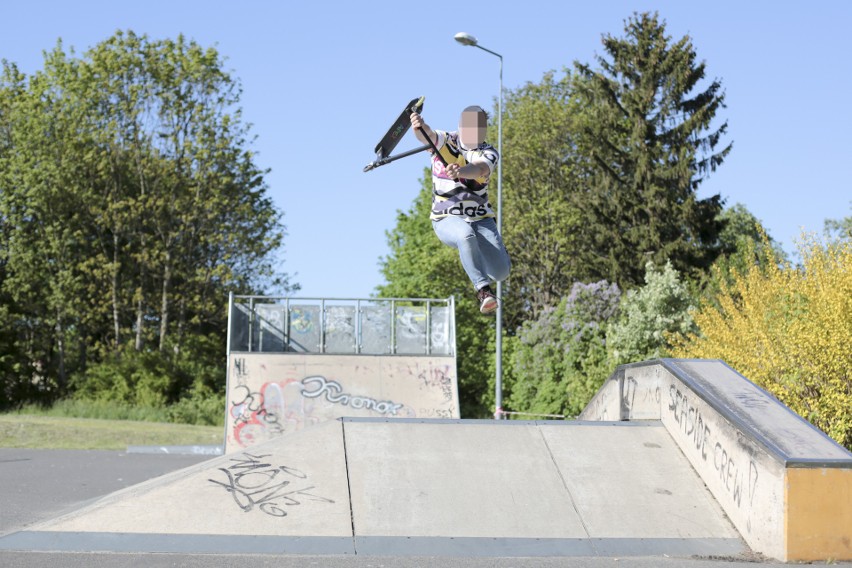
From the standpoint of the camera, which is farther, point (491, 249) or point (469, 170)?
point (491, 249)

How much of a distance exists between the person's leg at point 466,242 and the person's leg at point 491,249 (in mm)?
40

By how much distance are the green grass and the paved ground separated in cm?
907

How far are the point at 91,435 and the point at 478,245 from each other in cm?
2076

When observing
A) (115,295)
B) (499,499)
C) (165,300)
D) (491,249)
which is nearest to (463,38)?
(491,249)

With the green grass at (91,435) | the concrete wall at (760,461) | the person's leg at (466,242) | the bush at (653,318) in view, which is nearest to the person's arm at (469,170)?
the person's leg at (466,242)

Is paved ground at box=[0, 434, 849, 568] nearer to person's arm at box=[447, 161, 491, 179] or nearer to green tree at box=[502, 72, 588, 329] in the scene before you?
person's arm at box=[447, 161, 491, 179]

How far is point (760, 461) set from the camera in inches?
307

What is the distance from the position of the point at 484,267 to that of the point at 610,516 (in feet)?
8.81

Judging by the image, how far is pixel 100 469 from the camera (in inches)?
661

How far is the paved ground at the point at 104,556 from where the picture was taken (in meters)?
6.87

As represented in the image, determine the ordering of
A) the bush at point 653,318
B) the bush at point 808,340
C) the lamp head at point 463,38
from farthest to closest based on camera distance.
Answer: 1. the bush at point 653,318
2. the bush at point 808,340
3. the lamp head at point 463,38

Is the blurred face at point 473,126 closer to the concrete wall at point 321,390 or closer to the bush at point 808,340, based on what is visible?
the bush at point 808,340

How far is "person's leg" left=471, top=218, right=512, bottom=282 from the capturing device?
30.8 feet

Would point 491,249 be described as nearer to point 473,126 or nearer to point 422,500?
point 473,126
